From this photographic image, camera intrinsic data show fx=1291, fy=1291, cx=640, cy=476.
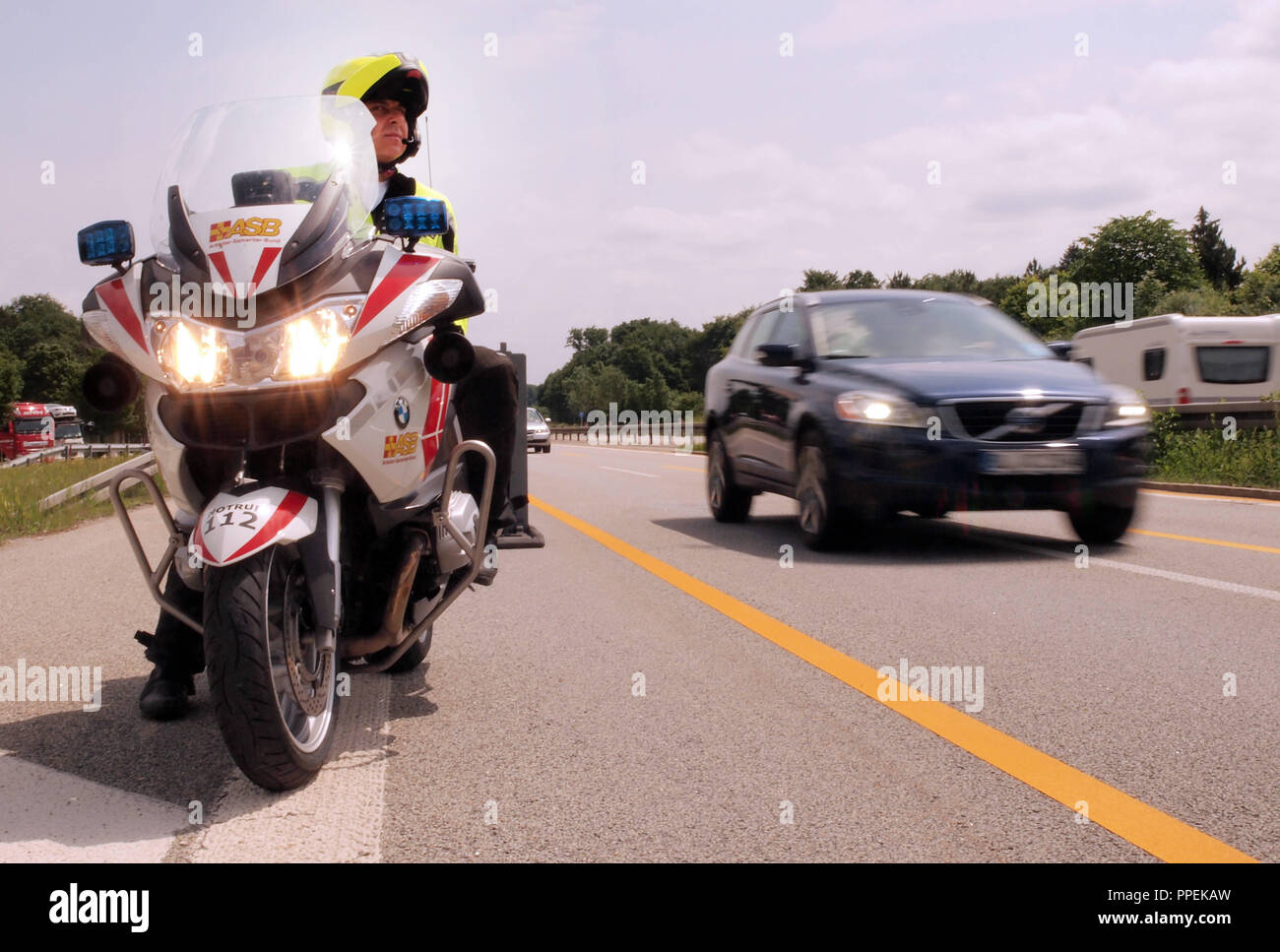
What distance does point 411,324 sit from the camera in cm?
352

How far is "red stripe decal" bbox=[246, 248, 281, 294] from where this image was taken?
130 inches

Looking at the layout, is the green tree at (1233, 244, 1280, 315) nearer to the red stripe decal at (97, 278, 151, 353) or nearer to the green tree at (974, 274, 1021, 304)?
the green tree at (974, 274, 1021, 304)

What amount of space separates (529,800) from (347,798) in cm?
47

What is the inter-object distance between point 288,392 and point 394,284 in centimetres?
43

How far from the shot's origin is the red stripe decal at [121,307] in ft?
11.3

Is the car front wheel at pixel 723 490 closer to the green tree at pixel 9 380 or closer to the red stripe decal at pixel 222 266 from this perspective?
the red stripe decal at pixel 222 266

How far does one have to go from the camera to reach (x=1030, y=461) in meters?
7.76

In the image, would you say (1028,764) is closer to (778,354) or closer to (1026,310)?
(778,354)

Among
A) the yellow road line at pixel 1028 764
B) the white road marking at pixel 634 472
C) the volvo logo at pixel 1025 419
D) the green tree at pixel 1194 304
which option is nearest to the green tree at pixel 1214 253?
the green tree at pixel 1194 304

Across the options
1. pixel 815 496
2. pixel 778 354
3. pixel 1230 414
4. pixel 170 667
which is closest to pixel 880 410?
pixel 815 496

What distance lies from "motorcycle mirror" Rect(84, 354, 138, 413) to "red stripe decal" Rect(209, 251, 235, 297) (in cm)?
60

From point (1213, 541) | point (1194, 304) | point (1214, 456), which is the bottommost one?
point (1214, 456)
